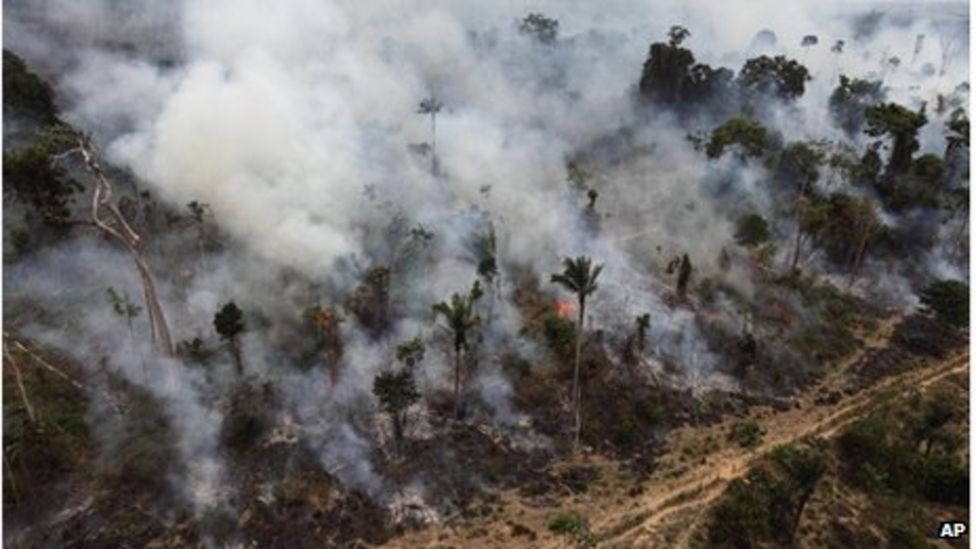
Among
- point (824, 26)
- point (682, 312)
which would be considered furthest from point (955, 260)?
point (824, 26)

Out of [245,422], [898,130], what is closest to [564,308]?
[245,422]

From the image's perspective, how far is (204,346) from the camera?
4775 cm

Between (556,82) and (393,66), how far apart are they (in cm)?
1809

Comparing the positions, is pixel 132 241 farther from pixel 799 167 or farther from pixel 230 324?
pixel 799 167

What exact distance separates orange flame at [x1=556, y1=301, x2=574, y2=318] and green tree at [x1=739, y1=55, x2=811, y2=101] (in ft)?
134

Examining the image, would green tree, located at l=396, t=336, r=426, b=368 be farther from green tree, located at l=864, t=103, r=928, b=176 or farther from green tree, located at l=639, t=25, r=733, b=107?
green tree, located at l=639, t=25, r=733, b=107

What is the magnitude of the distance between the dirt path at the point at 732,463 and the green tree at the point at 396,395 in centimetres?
1031

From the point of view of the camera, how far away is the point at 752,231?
195 ft

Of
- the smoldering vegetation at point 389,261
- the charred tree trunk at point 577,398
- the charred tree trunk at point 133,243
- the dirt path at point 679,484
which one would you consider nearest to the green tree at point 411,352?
the smoldering vegetation at point 389,261

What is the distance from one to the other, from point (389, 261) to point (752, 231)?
79.1ft

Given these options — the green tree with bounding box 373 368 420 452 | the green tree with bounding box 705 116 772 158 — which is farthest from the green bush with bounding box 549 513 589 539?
the green tree with bounding box 705 116 772 158

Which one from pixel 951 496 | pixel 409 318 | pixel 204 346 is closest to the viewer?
pixel 951 496

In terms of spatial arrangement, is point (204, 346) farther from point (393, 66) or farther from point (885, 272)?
point (885, 272)

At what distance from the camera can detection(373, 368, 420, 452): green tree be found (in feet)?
137
